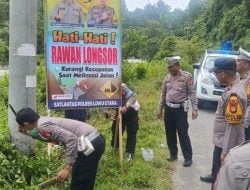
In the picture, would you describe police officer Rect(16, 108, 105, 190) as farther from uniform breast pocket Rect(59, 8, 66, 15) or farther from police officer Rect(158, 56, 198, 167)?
police officer Rect(158, 56, 198, 167)

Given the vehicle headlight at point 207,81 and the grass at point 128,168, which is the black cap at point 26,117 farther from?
the vehicle headlight at point 207,81

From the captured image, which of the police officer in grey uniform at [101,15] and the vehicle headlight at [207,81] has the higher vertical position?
the police officer in grey uniform at [101,15]

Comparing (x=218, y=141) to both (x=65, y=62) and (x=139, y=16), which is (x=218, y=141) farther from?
(x=139, y=16)

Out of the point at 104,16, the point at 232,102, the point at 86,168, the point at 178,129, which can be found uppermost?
the point at 104,16

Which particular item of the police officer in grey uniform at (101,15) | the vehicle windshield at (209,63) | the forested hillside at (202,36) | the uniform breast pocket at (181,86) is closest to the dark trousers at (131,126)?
the uniform breast pocket at (181,86)

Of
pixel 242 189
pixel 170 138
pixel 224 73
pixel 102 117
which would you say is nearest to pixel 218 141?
pixel 224 73

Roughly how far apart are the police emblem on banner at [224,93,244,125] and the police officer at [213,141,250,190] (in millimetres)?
2891

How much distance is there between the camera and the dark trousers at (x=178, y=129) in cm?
712

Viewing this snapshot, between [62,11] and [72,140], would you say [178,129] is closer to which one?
[62,11]

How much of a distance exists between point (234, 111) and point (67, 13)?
249cm

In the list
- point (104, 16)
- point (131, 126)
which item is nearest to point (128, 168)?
point (131, 126)

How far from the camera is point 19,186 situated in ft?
16.3

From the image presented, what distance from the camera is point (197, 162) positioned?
24.7ft

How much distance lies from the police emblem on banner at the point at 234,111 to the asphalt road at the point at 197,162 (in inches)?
72.2
